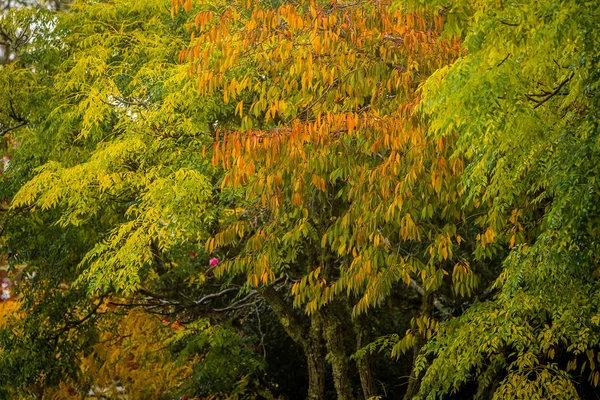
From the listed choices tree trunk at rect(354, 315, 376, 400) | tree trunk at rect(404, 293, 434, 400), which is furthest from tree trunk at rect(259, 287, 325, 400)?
tree trunk at rect(404, 293, 434, 400)

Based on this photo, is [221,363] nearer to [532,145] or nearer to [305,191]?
[305,191]

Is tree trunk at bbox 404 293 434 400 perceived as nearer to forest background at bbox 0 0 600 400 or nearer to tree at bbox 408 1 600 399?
forest background at bbox 0 0 600 400

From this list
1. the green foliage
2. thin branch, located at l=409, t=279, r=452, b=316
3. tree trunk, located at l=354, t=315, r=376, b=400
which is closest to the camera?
thin branch, located at l=409, t=279, r=452, b=316

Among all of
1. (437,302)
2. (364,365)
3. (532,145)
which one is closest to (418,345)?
(364,365)

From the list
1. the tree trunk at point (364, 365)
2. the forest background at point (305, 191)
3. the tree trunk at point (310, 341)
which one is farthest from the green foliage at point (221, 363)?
the tree trunk at point (364, 365)

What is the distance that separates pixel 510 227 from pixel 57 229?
229 inches

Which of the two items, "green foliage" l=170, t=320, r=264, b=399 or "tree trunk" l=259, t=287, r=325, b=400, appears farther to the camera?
"green foliage" l=170, t=320, r=264, b=399

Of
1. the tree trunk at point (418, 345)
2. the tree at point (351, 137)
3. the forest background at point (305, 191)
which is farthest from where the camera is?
the tree trunk at point (418, 345)

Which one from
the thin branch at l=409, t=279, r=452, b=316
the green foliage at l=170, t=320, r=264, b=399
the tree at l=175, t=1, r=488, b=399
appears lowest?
the green foliage at l=170, t=320, r=264, b=399

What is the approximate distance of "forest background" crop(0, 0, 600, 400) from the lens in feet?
19.5

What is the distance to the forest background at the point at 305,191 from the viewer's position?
5.94 m

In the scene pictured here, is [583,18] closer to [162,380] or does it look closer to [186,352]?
[186,352]

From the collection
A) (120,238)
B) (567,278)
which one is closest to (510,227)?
(567,278)

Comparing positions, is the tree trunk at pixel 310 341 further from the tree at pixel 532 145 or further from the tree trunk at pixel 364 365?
the tree at pixel 532 145
